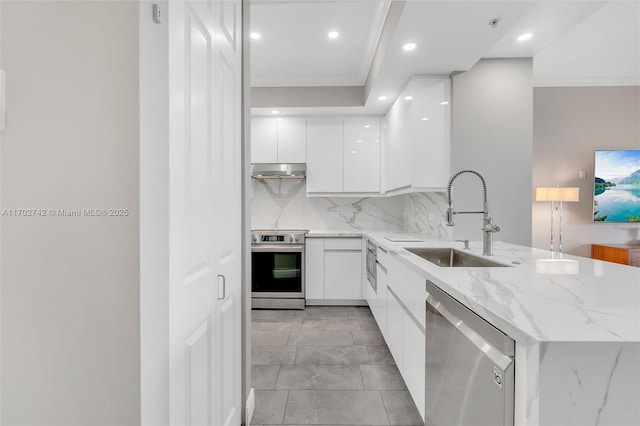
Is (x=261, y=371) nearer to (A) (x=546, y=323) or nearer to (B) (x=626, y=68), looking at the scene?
(A) (x=546, y=323)

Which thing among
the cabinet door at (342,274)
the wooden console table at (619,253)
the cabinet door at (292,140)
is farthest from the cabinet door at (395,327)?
the wooden console table at (619,253)

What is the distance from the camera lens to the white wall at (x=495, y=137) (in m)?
2.54

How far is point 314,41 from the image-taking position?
264cm

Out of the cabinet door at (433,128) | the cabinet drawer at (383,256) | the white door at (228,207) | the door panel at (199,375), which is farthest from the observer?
the cabinet door at (433,128)

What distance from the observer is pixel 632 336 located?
2.18 feet

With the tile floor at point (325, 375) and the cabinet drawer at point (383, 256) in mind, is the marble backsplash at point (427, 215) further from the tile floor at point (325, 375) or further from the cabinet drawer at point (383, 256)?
the tile floor at point (325, 375)


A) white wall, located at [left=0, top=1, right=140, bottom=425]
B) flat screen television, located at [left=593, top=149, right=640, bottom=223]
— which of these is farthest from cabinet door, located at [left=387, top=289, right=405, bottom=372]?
flat screen television, located at [left=593, top=149, right=640, bottom=223]

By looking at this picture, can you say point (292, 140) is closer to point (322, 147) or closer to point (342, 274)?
point (322, 147)

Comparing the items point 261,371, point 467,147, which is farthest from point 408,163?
point 261,371

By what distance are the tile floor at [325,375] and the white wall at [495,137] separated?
1304 millimetres

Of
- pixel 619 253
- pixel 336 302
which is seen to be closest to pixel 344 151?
pixel 336 302

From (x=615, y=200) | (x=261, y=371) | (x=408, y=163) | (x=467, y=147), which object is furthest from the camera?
(x=615, y=200)

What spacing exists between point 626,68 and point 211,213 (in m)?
5.03

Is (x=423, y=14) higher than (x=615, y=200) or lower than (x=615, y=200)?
higher
